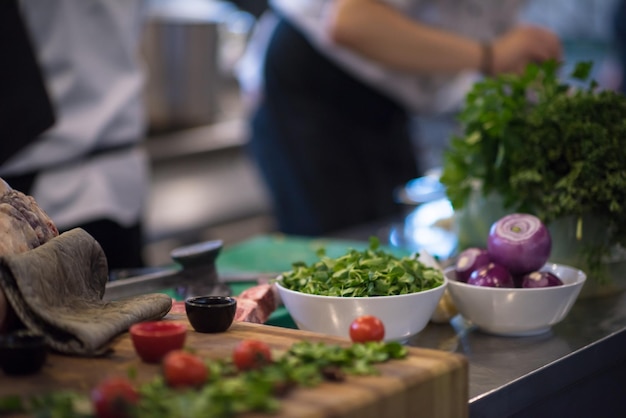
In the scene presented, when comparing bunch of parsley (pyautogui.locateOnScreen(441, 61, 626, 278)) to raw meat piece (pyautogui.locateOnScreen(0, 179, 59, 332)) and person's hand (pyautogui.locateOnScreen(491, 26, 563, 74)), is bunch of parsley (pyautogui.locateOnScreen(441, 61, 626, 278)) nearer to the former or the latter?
person's hand (pyautogui.locateOnScreen(491, 26, 563, 74))

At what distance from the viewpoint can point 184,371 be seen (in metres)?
0.86

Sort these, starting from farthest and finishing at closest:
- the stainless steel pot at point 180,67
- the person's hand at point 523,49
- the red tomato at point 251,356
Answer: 1. the stainless steel pot at point 180,67
2. the person's hand at point 523,49
3. the red tomato at point 251,356

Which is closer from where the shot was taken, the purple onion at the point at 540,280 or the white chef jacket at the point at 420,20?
the purple onion at the point at 540,280

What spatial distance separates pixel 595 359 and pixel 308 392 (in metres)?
0.59

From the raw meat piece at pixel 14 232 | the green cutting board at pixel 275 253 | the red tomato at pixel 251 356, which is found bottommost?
the green cutting board at pixel 275 253

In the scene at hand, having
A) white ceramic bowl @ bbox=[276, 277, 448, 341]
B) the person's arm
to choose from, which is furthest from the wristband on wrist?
white ceramic bowl @ bbox=[276, 277, 448, 341]

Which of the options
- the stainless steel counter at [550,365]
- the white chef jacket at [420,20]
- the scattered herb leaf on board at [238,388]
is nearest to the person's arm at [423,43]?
the white chef jacket at [420,20]

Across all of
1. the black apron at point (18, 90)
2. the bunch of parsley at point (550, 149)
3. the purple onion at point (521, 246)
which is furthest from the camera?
the black apron at point (18, 90)

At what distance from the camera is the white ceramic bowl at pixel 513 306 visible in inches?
50.9

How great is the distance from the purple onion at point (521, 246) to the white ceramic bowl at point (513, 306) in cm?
6

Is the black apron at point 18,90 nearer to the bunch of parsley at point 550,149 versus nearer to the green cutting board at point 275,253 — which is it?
the green cutting board at point 275,253

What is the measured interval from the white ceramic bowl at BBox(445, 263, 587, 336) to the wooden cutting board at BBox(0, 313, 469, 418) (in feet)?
1.05

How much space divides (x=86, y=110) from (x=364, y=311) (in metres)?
1.13

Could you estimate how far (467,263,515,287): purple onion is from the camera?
1326 millimetres
